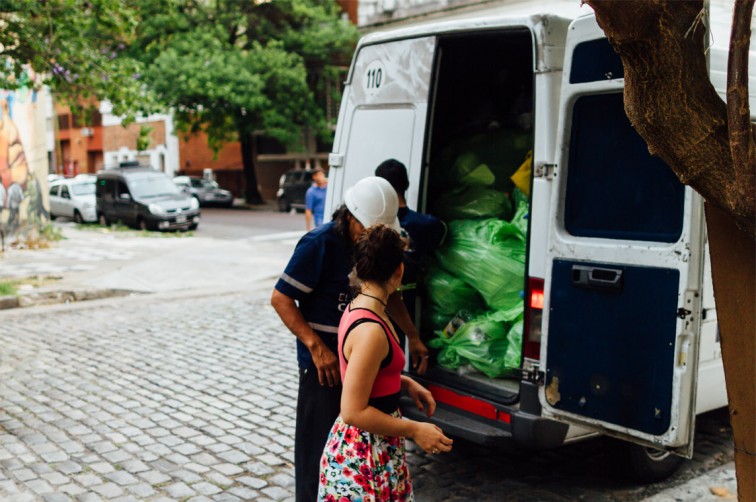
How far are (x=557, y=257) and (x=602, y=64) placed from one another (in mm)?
968

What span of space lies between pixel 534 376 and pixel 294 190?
26.8 metres

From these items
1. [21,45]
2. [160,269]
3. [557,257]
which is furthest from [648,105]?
[160,269]

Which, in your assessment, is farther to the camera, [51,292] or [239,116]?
[239,116]

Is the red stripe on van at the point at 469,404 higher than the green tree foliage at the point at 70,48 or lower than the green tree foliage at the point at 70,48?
lower

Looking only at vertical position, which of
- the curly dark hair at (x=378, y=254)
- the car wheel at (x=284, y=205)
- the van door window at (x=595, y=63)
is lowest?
the car wheel at (x=284, y=205)

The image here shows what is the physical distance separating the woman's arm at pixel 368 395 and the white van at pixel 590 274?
1.46m

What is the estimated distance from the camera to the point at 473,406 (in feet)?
14.6

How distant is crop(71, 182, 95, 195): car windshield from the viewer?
2642cm

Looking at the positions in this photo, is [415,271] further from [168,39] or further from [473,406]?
[168,39]

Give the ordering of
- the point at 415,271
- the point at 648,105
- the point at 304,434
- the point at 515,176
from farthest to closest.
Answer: the point at 515,176, the point at 415,271, the point at 304,434, the point at 648,105

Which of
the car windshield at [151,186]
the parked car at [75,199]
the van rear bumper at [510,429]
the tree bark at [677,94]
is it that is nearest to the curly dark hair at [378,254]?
the tree bark at [677,94]

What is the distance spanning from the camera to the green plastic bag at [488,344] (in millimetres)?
4578

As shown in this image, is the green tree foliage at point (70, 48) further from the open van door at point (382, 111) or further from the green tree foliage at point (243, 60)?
the green tree foliage at point (243, 60)

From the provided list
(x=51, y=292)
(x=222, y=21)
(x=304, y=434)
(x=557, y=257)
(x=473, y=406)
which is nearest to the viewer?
(x=304, y=434)
